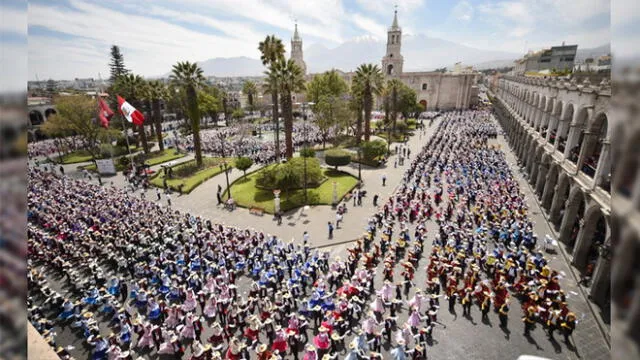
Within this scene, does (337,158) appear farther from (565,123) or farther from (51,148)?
(51,148)

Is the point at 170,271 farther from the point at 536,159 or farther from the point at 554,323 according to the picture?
the point at 536,159

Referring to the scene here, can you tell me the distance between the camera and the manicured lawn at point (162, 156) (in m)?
39.6

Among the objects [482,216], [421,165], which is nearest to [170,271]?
[482,216]

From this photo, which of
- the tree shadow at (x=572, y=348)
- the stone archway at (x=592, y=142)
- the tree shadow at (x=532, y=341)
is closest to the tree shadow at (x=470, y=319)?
the tree shadow at (x=532, y=341)

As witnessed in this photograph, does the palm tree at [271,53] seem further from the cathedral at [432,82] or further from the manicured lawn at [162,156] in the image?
the cathedral at [432,82]

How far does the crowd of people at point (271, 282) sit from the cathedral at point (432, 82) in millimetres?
68611

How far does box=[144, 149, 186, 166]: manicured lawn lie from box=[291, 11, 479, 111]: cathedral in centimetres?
5432

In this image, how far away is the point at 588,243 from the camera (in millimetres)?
16062

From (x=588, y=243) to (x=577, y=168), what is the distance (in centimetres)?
474

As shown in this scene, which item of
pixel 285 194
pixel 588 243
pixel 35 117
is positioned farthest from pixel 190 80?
pixel 35 117

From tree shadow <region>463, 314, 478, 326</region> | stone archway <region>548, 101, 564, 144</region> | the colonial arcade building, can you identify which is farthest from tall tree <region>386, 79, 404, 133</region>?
tree shadow <region>463, 314, 478, 326</region>

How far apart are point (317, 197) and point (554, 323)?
17.5 m

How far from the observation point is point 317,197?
86.9ft

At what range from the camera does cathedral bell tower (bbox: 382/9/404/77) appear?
83500 millimetres
